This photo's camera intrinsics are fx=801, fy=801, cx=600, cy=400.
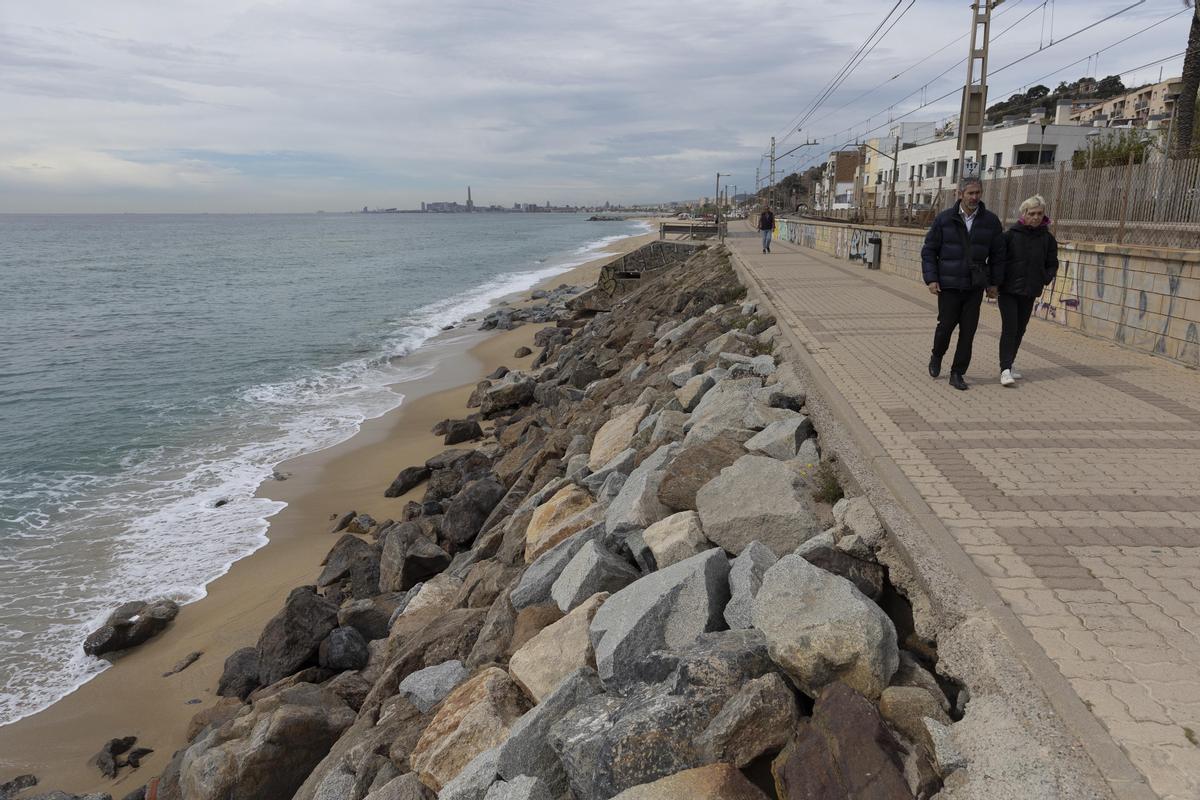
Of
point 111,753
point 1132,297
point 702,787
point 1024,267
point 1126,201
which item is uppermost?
point 1126,201

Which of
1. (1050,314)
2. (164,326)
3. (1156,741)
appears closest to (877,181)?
(164,326)

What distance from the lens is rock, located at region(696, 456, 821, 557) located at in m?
4.23

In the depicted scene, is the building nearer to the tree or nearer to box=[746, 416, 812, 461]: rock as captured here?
the tree

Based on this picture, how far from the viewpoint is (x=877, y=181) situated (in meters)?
63.6

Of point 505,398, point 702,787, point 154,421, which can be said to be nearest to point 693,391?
point 702,787

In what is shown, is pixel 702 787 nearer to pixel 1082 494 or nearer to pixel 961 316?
pixel 1082 494

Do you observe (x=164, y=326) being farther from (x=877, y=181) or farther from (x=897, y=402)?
(x=877, y=181)

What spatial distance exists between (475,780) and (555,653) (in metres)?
0.78

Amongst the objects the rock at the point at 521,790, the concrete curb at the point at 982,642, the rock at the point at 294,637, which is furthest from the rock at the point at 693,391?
the rock at the point at 521,790

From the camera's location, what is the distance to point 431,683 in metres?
4.64

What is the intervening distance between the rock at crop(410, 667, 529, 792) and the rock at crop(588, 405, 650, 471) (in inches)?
130

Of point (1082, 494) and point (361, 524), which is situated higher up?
point (1082, 494)

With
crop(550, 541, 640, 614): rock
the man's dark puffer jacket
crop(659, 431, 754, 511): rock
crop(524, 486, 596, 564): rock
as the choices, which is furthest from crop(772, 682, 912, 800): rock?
the man's dark puffer jacket

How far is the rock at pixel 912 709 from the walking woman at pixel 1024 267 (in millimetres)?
4671
